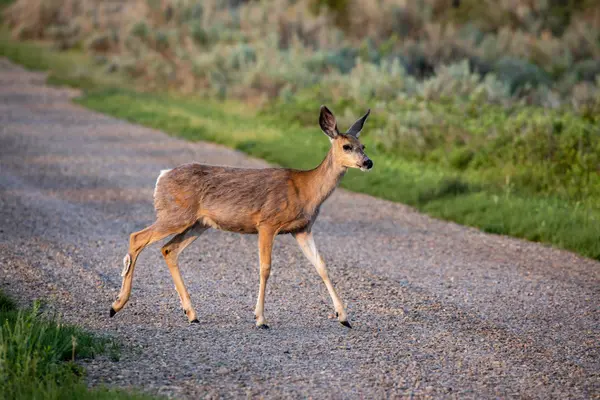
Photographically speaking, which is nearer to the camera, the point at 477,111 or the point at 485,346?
the point at 485,346

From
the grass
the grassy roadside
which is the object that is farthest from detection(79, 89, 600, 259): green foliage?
the grass

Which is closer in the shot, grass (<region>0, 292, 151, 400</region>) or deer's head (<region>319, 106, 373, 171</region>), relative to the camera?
grass (<region>0, 292, 151, 400</region>)

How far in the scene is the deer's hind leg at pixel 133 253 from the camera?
827cm

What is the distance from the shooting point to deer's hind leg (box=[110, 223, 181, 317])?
8.27m

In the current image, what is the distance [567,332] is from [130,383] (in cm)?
395

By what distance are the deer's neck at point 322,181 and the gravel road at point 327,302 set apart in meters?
1.08

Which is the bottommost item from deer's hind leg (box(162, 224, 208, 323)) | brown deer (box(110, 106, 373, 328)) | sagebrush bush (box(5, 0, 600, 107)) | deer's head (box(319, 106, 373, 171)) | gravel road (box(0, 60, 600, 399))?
Answer: sagebrush bush (box(5, 0, 600, 107))

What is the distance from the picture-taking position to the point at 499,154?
1634 centimetres

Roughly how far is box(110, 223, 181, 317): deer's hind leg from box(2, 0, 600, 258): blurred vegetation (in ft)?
18.9

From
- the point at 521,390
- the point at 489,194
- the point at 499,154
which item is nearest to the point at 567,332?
the point at 521,390

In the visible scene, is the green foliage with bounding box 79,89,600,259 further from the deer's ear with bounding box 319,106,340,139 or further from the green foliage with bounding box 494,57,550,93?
the green foliage with bounding box 494,57,550,93

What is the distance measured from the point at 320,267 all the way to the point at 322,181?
0.76 metres

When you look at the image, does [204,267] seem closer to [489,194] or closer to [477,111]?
[489,194]

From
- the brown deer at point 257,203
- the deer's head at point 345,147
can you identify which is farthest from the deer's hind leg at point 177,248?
the deer's head at point 345,147
